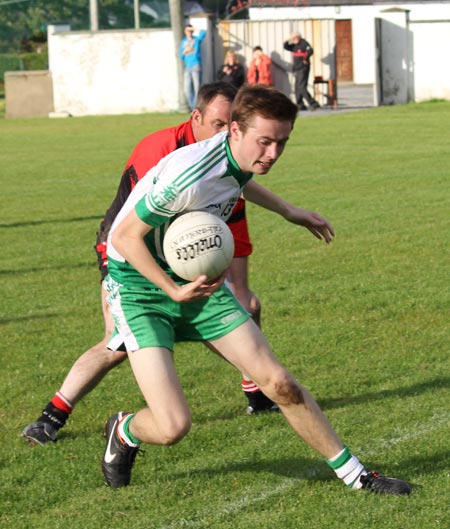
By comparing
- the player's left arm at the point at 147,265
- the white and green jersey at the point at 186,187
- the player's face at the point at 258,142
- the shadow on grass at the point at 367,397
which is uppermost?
the player's face at the point at 258,142

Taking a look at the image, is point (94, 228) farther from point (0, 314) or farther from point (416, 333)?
point (416, 333)

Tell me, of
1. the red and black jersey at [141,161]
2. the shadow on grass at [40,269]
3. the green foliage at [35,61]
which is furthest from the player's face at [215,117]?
the green foliage at [35,61]

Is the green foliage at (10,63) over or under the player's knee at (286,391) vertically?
over

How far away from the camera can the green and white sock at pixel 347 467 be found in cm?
514

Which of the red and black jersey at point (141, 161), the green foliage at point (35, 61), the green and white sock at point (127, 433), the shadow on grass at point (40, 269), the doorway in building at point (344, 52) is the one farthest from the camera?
the green foliage at point (35, 61)

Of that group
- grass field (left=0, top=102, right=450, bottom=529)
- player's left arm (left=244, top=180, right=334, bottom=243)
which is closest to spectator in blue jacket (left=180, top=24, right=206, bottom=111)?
grass field (left=0, top=102, right=450, bottom=529)

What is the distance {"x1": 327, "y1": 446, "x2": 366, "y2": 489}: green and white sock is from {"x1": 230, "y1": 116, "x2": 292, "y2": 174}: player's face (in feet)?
4.35

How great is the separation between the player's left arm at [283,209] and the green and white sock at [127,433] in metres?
1.32

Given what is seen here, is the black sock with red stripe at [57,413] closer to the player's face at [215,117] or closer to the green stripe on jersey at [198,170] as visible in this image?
the player's face at [215,117]

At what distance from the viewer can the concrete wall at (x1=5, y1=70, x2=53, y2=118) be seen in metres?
34.3

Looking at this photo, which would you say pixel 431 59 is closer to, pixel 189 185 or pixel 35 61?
pixel 189 185

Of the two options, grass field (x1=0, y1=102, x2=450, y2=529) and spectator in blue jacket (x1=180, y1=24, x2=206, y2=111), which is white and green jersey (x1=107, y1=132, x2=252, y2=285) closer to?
grass field (x1=0, y1=102, x2=450, y2=529)

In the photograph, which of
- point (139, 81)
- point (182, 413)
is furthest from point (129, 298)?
point (139, 81)

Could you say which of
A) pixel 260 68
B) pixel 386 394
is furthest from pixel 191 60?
pixel 386 394
